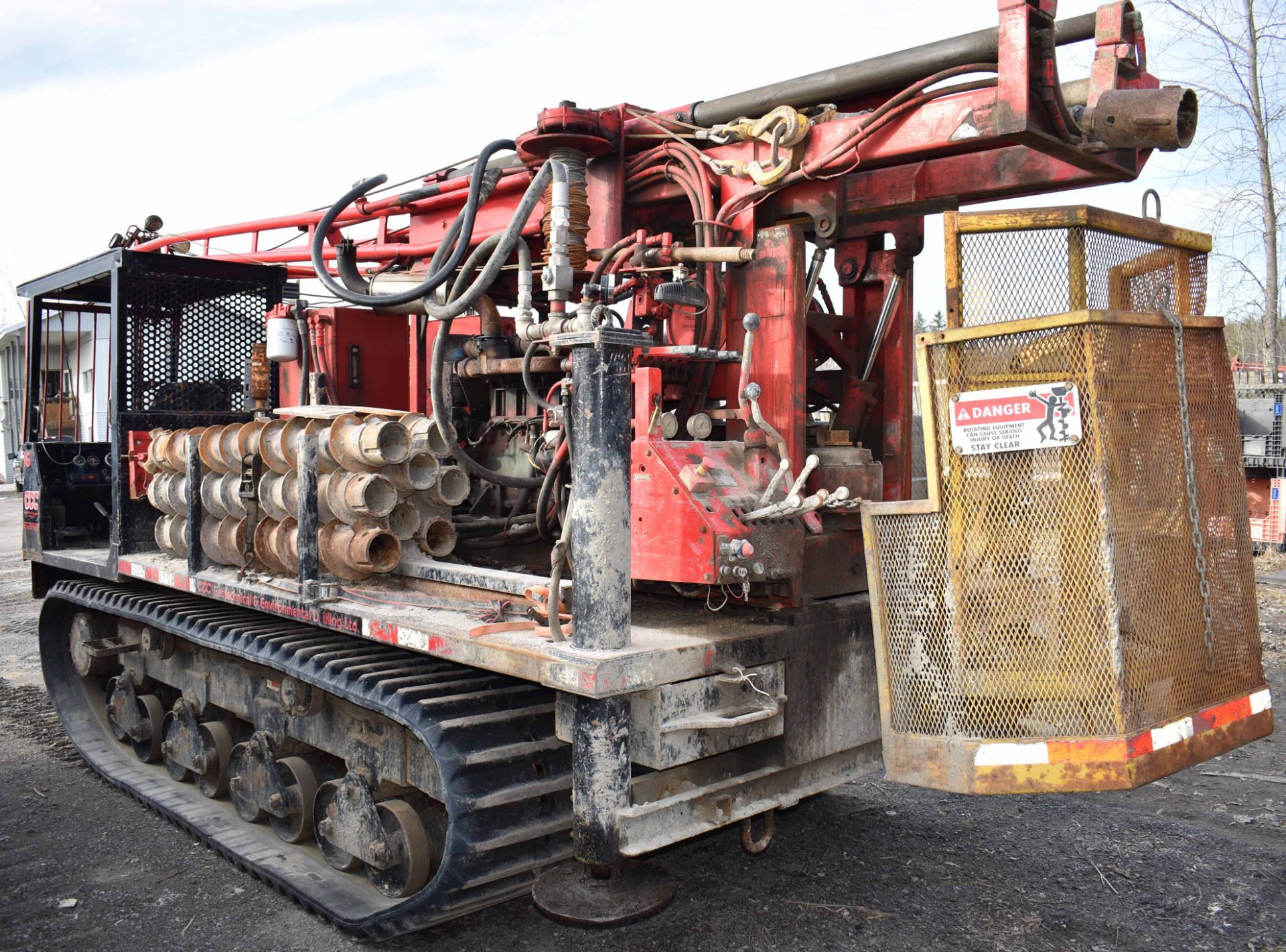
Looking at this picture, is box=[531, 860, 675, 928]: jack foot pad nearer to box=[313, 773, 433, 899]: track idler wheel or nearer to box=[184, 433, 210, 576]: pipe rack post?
box=[313, 773, 433, 899]: track idler wheel

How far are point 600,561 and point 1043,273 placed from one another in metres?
1.56

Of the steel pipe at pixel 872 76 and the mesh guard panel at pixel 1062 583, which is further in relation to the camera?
the steel pipe at pixel 872 76

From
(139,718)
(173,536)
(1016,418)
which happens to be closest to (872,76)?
(1016,418)

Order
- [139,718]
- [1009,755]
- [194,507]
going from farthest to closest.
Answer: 1. [139,718]
2. [194,507]
3. [1009,755]

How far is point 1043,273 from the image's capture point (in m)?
3.26

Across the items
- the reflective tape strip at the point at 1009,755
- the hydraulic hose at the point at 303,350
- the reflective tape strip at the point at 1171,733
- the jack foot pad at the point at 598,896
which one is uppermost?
the hydraulic hose at the point at 303,350

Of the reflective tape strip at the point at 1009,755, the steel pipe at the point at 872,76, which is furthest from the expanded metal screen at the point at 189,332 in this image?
the reflective tape strip at the point at 1009,755

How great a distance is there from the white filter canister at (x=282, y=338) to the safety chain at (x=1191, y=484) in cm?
457

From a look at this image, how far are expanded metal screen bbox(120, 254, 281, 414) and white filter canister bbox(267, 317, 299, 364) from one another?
377mm

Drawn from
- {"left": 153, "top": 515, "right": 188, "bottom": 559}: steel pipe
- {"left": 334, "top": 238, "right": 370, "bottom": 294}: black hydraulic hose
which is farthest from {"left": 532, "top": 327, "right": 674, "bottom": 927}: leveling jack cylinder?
{"left": 153, "top": 515, "right": 188, "bottom": 559}: steel pipe

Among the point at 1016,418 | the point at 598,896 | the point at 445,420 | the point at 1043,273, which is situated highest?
the point at 1043,273

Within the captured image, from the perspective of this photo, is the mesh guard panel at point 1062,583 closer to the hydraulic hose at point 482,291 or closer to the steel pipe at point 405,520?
the hydraulic hose at point 482,291

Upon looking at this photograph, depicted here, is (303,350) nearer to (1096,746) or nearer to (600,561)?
(600,561)

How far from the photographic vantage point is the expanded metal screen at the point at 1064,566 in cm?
312
